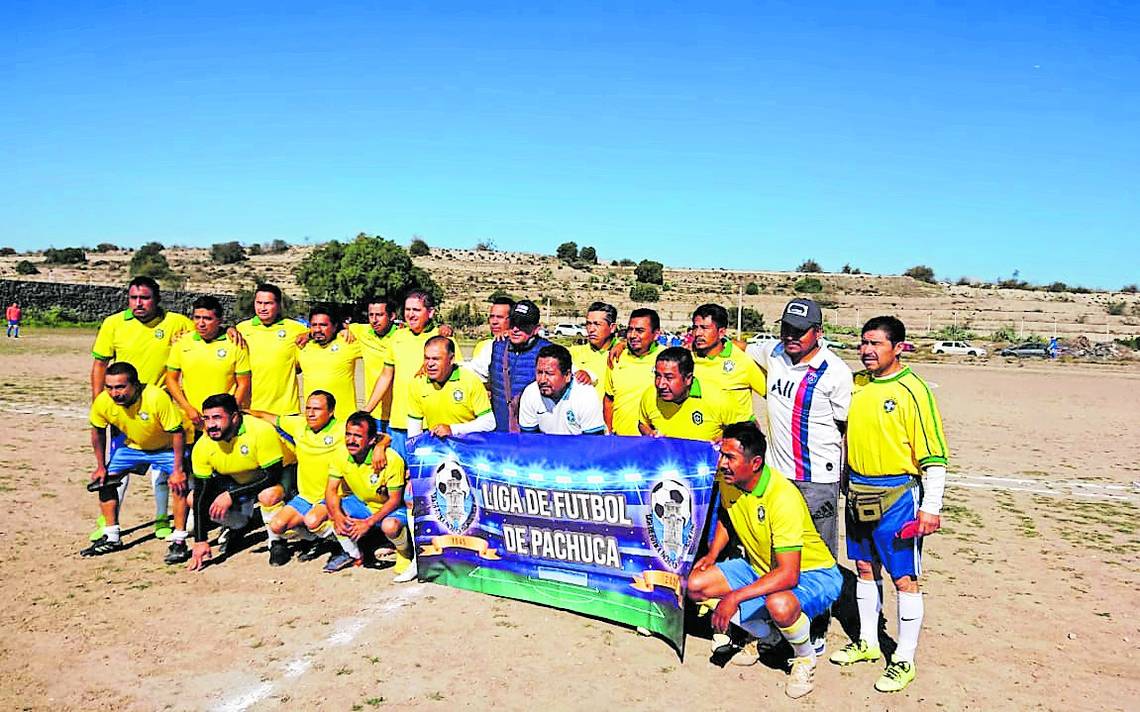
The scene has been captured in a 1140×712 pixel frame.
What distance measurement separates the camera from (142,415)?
7.80m

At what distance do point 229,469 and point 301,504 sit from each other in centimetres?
70

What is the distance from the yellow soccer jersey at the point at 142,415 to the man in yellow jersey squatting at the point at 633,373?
3.92 metres

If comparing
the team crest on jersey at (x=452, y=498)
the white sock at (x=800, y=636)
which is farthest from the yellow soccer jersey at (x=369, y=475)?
the white sock at (x=800, y=636)

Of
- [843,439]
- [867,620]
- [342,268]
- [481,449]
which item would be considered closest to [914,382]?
[843,439]

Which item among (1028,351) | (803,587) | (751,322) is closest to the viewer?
(803,587)

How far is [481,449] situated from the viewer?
6.82 m

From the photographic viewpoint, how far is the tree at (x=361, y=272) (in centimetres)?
5269

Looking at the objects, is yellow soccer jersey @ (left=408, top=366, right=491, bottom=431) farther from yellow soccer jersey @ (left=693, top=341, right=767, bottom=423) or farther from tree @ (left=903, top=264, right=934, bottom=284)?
tree @ (left=903, top=264, right=934, bottom=284)

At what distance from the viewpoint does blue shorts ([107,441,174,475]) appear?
7.93 m

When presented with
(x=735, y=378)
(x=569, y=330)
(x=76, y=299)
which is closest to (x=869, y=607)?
(x=735, y=378)

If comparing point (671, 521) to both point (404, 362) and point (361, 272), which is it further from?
point (361, 272)

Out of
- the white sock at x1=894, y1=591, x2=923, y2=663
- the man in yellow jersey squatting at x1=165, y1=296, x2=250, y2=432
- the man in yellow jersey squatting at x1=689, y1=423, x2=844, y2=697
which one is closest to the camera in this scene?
the man in yellow jersey squatting at x1=689, y1=423, x2=844, y2=697

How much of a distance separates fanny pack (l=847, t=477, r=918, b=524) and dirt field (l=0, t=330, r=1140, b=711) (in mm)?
1041

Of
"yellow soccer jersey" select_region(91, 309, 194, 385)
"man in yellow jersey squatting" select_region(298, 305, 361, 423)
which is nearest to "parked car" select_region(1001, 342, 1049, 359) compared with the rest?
"man in yellow jersey squatting" select_region(298, 305, 361, 423)
